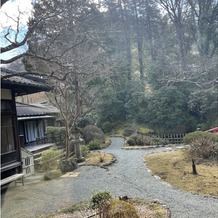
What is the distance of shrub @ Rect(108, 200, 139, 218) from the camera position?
4.12 meters

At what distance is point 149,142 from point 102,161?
6.79 meters

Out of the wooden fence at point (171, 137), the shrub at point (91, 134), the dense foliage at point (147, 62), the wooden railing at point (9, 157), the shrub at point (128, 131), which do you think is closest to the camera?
the wooden railing at point (9, 157)

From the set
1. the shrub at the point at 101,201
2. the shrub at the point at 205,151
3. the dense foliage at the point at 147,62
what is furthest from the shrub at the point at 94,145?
the shrub at the point at 101,201

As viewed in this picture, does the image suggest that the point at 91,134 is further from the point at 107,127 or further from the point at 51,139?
the point at 107,127

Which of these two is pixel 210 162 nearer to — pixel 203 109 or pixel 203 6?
pixel 203 109

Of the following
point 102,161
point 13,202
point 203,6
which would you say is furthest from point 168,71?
point 13,202

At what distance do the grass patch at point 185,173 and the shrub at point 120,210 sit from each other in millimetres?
3089

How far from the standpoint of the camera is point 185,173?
27.3 ft

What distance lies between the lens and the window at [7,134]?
887cm

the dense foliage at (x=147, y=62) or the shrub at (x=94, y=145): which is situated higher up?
the dense foliage at (x=147, y=62)

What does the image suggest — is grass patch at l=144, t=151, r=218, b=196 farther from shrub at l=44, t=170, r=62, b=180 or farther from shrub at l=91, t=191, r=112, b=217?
shrub at l=44, t=170, r=62, b=180

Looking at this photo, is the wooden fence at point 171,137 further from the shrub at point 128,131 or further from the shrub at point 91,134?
the shrub at point 91,134

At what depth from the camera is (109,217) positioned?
4.11 metres

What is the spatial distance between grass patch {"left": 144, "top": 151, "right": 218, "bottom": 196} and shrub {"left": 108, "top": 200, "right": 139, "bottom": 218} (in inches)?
122
